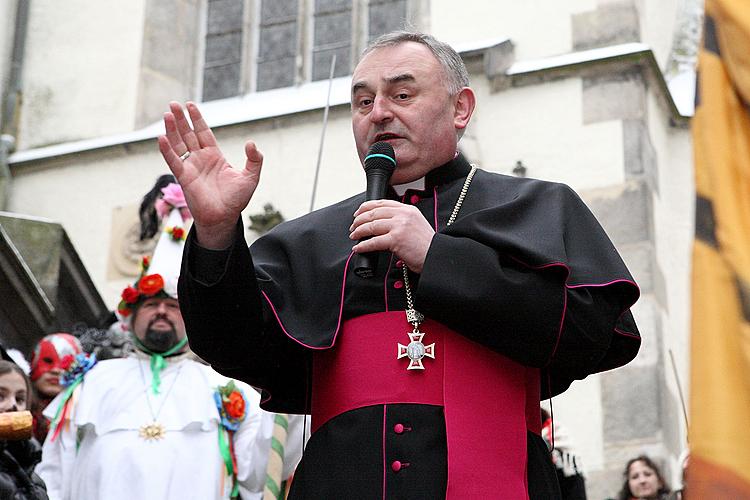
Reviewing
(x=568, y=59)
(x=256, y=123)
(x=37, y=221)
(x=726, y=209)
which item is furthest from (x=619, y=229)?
(x=726, y=209)

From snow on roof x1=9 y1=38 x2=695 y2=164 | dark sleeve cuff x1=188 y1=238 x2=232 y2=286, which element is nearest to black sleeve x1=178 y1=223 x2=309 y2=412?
dark sleeve cuff x1=188 y1=238 x2=232 y2=286

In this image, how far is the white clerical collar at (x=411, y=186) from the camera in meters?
3.72

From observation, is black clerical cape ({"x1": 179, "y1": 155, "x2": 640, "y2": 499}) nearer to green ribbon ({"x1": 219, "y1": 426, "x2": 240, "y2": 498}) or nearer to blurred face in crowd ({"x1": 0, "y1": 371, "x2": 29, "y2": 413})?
blurred face in crowd ({"x1": 0, "y1": 371, "x2": 29, "y2": 413})

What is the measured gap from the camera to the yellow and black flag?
6.22ft

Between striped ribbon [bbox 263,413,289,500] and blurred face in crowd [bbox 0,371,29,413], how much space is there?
1312mm

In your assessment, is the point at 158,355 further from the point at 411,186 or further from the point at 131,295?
the point at 411,186

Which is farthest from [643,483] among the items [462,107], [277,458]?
[462,107]

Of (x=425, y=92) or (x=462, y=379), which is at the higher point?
(x=425, y=92)

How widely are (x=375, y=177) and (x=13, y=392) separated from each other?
10.4ft

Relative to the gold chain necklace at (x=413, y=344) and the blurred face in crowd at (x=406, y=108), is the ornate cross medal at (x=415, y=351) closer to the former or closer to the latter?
the gold chain necklace at (x=413, y=344)

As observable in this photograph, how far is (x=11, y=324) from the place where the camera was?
364 inches

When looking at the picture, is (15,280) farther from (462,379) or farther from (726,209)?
(726,209)

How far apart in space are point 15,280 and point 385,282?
6077 millimetres

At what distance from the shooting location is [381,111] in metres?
3.58
